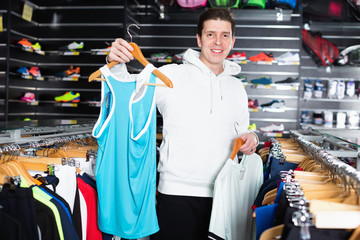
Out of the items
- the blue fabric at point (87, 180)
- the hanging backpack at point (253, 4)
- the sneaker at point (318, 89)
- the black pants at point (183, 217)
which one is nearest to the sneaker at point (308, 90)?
the sneaker at point (318, 89)

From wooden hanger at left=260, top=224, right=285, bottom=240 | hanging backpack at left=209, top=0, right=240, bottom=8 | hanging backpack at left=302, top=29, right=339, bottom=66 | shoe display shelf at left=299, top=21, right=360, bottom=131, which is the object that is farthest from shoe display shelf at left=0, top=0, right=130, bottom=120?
wooden hanger at left=260, top=224, right=285, bottom=240

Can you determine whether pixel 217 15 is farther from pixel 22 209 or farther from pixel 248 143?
pixel 22 209

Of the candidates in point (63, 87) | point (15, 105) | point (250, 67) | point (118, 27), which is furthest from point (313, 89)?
point (15, 105)

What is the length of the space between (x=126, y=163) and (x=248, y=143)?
64cm

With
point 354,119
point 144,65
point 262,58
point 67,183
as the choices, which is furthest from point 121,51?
point 354,119

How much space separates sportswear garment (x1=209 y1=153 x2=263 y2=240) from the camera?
1.74 meters

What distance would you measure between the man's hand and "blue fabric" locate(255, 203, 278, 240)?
1.80 ft

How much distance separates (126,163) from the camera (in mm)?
1734

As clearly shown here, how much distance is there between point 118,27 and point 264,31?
240 centimetres

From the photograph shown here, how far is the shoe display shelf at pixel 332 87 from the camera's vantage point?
5.62m

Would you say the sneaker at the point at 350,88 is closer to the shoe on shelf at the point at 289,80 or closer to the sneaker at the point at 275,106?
the shoe on shelf at the point at 289,80

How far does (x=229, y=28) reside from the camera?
196cm

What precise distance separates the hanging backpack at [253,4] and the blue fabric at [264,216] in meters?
4.44

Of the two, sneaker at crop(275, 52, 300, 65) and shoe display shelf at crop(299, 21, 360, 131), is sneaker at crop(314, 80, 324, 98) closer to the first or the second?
shoe display shelf at crop(299, 21, 360, 131)
